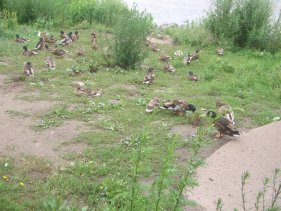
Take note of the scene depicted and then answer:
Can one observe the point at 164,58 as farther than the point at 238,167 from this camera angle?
Yes

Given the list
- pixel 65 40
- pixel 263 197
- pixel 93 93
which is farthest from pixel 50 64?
pixel 263 197

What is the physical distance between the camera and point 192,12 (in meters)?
20.2

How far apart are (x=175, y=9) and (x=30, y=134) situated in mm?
15792

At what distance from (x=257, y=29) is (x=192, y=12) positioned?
784cm

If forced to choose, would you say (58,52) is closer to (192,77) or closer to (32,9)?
(192,77)

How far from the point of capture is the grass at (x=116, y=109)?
4957 mm

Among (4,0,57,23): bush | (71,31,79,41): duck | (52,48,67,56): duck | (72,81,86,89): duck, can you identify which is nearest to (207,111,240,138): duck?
(72,81,86,89): duck

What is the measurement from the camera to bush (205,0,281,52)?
1259 cm

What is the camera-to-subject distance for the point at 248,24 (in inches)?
503

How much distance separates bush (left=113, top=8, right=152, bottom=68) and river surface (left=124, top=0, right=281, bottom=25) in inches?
318

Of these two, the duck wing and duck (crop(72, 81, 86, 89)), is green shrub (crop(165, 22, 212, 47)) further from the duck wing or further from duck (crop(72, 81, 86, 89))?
the duck wing

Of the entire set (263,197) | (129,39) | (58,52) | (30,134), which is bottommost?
(30,134)

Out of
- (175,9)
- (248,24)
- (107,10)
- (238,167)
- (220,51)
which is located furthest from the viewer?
(175,9)

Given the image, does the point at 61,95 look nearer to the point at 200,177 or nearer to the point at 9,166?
the point at 9,166
